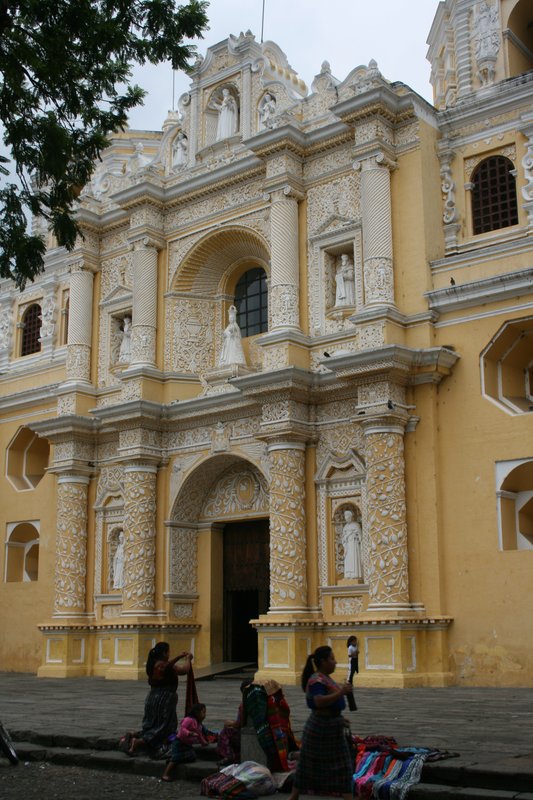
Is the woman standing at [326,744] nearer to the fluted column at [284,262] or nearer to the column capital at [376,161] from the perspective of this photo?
the fluted column at [284,262]

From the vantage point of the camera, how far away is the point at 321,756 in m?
6.64

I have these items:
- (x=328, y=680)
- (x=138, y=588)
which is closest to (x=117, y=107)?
(x=328, y=680)

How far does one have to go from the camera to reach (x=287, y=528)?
680 inches

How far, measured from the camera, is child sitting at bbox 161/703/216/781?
8.80 m

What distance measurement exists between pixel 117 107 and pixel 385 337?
21.7ft

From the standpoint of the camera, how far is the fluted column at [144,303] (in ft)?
67.8

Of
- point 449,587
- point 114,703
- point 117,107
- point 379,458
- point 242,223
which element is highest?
point 242,223

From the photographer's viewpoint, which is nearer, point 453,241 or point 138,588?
point 453,241

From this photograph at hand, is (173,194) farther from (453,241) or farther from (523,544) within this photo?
(523,544)

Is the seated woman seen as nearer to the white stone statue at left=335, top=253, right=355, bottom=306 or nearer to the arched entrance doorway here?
the white stone statue at left=335, top=253, right=355, bottom=306

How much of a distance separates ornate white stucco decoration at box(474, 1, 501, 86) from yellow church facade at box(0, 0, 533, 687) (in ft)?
0.28

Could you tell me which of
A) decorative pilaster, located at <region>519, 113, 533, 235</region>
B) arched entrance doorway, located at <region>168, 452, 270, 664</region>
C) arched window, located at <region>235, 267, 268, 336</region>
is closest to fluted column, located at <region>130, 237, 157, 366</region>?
arched window, located at <region>235, 267, 268, 336</region>

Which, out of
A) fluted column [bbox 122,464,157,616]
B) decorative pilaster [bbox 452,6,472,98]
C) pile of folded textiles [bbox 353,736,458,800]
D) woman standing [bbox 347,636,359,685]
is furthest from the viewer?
fluted column [bbox 122,464,157,616]

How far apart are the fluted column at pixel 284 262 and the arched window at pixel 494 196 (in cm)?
350
